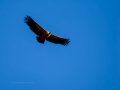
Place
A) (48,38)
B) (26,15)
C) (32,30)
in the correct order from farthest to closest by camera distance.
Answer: (48,38) → (32,30) → (26,15)

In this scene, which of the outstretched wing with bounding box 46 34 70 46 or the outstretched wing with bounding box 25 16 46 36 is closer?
the outstretched wing with bounding box 25 16 46 36

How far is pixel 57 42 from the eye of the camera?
71.1ft

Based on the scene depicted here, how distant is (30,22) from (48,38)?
4018 mm

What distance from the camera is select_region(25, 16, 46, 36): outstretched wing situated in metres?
18.6

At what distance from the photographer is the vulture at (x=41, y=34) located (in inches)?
743

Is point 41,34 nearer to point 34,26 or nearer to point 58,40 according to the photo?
point 34,26

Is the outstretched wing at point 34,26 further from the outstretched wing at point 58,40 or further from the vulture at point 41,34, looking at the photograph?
the outstretched wing at point 58,40

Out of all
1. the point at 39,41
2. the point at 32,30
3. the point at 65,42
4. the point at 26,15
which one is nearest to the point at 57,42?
the point at 65,42

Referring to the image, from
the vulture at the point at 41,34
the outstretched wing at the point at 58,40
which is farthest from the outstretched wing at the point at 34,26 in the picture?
the outstretched wing at the point at 58,40

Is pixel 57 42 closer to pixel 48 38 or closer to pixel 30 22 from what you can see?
pixel 48 38

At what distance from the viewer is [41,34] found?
2025 centimetres

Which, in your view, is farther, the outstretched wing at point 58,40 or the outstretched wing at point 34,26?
the outstretched wing at point 58,40

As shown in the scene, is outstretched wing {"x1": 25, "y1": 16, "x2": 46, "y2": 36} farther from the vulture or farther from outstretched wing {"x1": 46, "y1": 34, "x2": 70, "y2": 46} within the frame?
outstretched wing {"x1": 46, "y1": 34, "x2": 70, "y2": 46}

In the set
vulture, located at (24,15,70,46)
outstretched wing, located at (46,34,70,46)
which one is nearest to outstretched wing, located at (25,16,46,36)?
vulture, located at (24,15,70,46)
